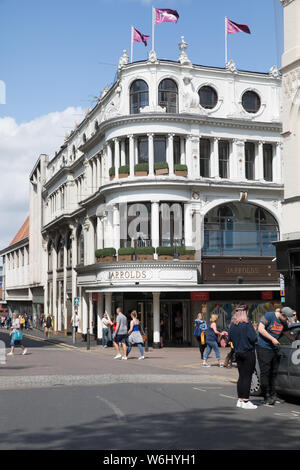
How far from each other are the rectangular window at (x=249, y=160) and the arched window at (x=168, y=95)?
4.99 m

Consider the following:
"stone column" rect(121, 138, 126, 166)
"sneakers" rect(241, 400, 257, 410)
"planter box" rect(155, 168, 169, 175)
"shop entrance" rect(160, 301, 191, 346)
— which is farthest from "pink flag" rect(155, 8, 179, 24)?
"sneakers" rect(241, 400, 257, 410)

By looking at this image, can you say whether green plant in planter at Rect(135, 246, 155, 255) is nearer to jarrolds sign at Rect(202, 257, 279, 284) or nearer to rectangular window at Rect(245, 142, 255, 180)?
jarrolds sign at Rect(202, 257, 279, 284)

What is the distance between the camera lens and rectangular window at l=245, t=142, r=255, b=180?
36.3m

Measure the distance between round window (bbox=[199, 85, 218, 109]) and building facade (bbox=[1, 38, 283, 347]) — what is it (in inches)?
2.2

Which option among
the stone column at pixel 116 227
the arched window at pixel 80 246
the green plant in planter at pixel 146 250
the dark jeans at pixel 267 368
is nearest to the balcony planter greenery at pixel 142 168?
the stone column at pixel 116 227

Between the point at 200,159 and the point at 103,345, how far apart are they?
37.3 ft

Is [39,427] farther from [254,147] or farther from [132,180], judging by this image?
[254,147]

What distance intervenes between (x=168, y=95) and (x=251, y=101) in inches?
213

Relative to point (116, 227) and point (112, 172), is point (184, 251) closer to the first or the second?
point (116, 227)

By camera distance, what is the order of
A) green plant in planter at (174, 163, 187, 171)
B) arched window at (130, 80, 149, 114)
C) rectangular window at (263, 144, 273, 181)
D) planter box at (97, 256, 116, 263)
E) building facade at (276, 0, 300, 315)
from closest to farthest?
building facade at (276, 0, 300, 315), green plant in planter at (174, 163, 187, 171), arched window at (130, 80, 149, 114), planter box at (97, 256, 116, 263), rectangular window at (263, 144, 273, 181)

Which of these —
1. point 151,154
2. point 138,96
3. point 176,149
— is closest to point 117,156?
point 151,154

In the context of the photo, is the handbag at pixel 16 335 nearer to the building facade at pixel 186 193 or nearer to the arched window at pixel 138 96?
the building facade at pixel 186 193

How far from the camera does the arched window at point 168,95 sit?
34.2 meters
